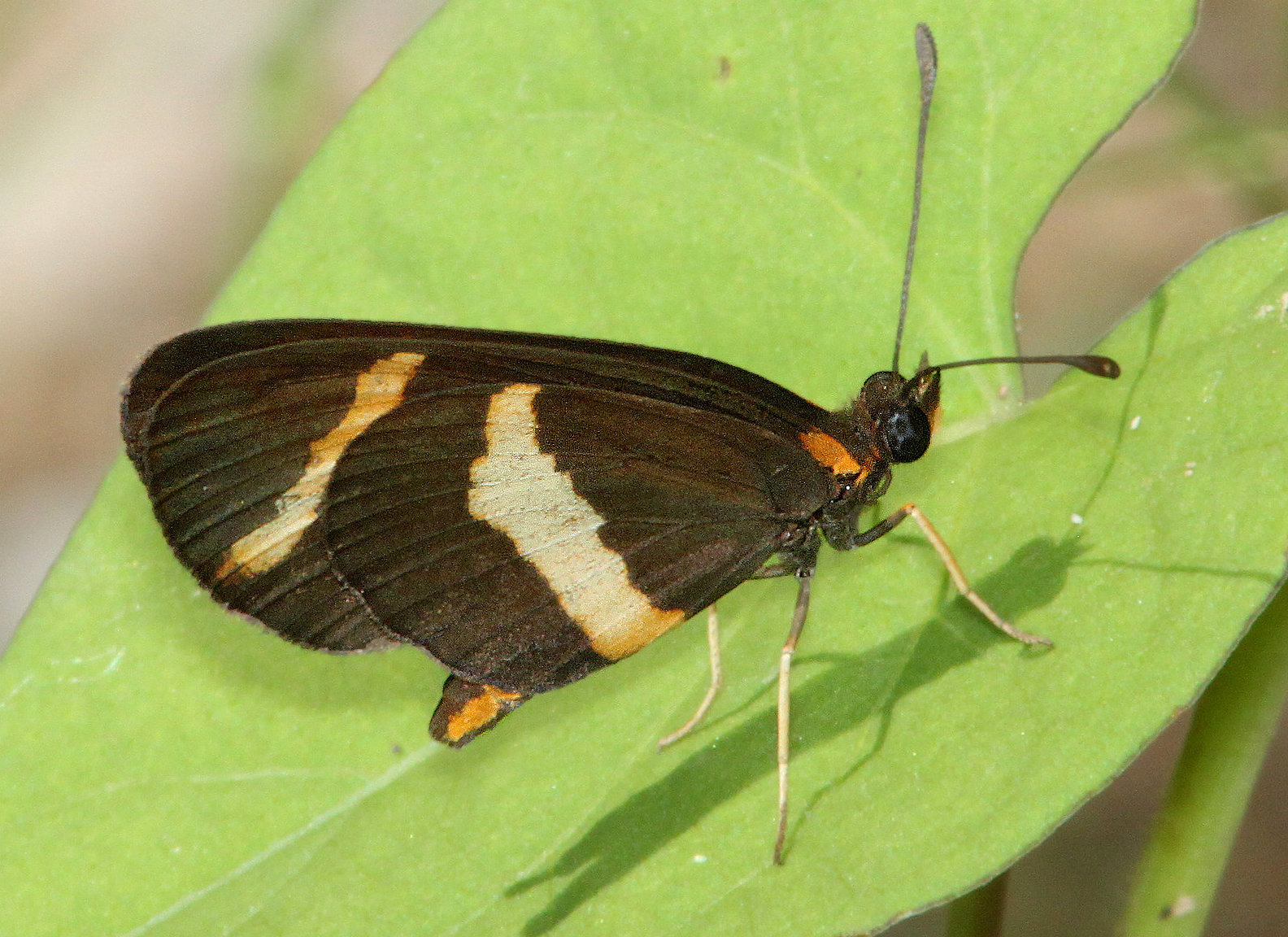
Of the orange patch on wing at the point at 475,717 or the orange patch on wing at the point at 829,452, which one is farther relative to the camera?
the orange patch on wing at the point at 829,452

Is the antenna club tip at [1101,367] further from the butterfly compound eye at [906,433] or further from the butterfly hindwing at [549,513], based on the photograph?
the butterfly hindwing at [549,513]

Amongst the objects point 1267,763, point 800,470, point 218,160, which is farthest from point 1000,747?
point 218,160

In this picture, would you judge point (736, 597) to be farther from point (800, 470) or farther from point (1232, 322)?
point (1232, 322)

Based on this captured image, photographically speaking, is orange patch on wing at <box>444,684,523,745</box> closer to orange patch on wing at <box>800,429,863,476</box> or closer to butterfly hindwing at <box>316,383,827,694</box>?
butterfly hindwing at <box>316,383,827,694</box>

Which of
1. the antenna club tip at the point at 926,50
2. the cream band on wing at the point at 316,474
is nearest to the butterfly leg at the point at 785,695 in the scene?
the cream band on wing at the point at 316,474

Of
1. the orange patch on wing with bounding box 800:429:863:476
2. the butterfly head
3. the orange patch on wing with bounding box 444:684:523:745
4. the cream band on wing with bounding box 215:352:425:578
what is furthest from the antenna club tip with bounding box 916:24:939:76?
the orange patch on wing with bounding box 444:684:523:745

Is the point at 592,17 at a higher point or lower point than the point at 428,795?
higher

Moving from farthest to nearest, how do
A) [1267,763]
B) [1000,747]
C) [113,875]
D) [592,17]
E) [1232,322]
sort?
1. [1267,763]
2. [592,17]
3. [113,875]
4. [1232,322]
5. [1000,747]
